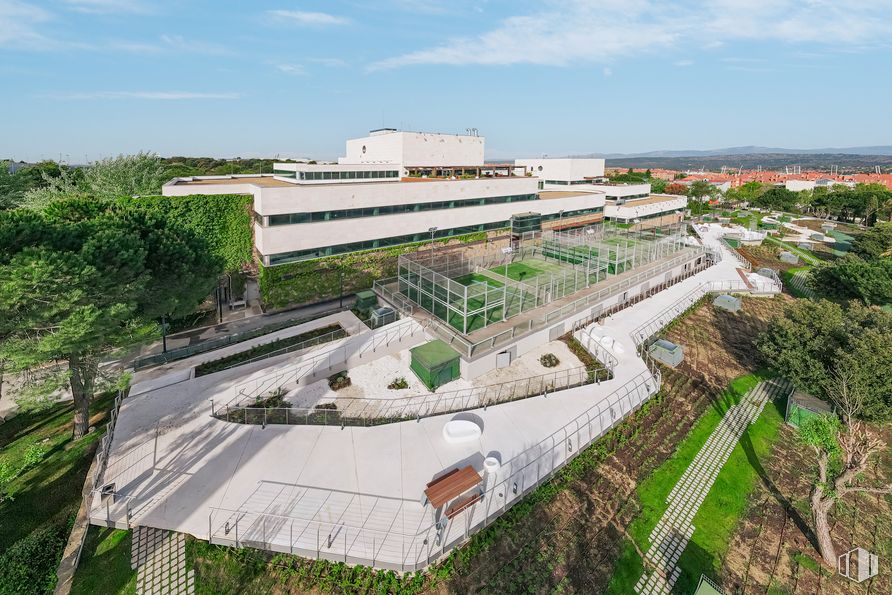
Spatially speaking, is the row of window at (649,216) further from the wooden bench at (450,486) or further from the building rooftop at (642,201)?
the wooden bench at (450,486)

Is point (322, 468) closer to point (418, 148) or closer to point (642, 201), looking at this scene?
point (418, 148)

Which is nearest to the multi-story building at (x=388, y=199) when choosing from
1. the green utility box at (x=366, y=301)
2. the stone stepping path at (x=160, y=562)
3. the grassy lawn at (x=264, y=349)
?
the green utility box at (x=366, y=301)

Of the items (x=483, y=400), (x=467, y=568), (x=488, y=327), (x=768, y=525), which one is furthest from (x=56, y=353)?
(x=768, y=525)

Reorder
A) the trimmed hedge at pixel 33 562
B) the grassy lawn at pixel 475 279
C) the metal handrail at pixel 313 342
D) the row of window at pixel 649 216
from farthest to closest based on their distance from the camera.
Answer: the row of window at pixel 649 216, the grassy lawn at pixel 475 279, the metal handrail at pixel 313 342, the trimmed hedge at pixel 33 562

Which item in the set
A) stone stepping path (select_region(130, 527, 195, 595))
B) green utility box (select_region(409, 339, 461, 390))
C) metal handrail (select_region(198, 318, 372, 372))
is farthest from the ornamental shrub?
stone stepping path (select_region(130, 527, 195, 595))

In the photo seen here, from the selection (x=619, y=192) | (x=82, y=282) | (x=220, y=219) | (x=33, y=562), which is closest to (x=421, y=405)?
(x=33, y=562)
